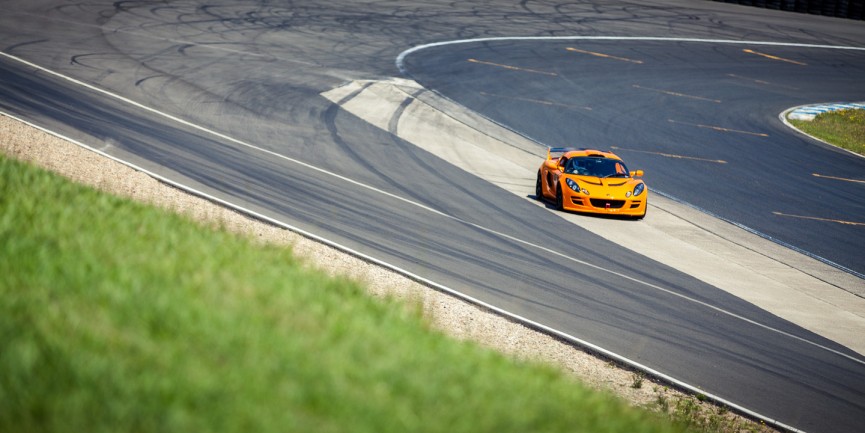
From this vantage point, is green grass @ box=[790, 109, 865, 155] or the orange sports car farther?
green grass @ box=[790, 109, 865, 155]

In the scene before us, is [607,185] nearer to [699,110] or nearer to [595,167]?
[595,167]

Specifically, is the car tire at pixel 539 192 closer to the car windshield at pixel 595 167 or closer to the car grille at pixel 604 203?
the car windshield at pixel 595 167

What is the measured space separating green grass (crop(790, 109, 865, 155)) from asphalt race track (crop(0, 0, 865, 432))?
5.37 ft

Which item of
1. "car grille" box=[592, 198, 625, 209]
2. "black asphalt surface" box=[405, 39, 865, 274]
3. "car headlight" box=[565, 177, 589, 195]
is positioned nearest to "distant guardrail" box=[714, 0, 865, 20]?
"black asphalt surface" box=[405, 39, 865, 274]

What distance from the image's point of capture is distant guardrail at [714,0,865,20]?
50938 millimetres

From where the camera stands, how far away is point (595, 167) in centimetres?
1994

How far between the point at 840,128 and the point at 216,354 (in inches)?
1265

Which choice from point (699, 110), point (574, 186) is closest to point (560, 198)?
point (574, 186)

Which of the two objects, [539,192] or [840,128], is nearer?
[539,192]

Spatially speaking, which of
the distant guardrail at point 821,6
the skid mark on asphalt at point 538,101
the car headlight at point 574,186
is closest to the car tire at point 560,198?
the car headlight at point 574,186

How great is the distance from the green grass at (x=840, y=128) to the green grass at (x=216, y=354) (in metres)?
27.2

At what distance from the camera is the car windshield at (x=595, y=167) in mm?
19734

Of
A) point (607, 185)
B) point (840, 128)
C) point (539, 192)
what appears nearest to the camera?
point (607, 185)

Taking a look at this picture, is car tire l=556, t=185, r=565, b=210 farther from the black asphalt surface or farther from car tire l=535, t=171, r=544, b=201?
the black asphalt surface
